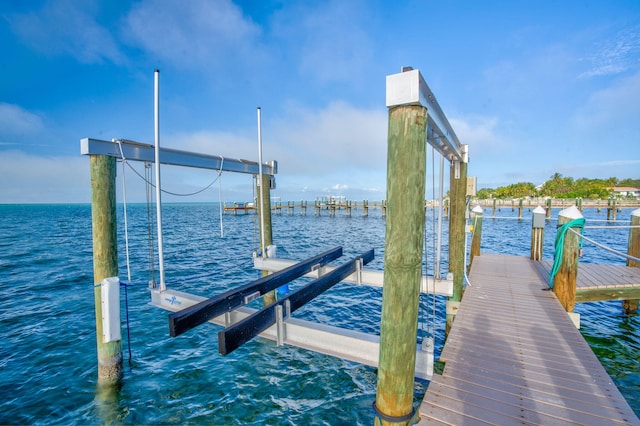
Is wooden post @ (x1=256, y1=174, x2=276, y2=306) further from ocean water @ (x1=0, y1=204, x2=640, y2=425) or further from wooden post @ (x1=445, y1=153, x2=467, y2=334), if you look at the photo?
wooden post @ (x1=445, y1=153, x2=467, y2=334)

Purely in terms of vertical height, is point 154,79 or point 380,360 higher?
point 154,79

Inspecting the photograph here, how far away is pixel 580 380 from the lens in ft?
12.5

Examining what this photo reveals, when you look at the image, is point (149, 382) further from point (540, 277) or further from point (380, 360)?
point (540, 277)

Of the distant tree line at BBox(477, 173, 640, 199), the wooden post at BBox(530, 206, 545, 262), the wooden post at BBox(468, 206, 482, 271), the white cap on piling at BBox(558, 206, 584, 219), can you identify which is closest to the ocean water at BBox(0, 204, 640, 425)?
the wooden post at BBox(530, 206, 545, 262)

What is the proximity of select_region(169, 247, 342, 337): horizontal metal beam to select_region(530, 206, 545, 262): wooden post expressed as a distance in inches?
341

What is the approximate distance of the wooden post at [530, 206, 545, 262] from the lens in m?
9.86

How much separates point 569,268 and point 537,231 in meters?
4.56

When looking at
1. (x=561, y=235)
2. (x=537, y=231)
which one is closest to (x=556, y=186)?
(x=537, y=231)

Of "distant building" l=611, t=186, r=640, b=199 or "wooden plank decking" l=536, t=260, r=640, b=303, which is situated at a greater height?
"distant building" l=611, t=186, r=640, b=199

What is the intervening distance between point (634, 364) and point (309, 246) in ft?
55.2

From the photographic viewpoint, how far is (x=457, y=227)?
7.21 m

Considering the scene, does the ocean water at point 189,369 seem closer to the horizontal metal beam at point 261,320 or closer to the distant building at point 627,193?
the horizontal metal beam at point 261,320

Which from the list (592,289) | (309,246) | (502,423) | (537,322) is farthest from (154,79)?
(309,246)

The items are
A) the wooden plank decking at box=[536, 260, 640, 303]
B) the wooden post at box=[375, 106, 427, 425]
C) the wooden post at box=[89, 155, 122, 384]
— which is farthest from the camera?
the wooden plank decking at box=[536, 260, 640, 303]
